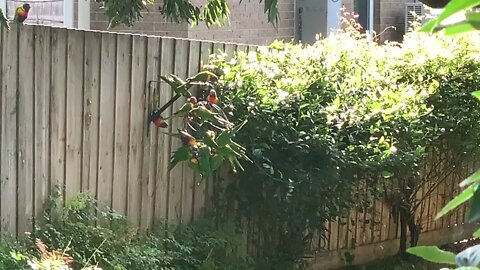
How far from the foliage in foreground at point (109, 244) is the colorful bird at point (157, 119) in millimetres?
653

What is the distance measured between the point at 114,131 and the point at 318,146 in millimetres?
1338

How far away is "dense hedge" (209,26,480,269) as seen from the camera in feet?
17.2

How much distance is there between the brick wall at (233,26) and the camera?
8.59 meters

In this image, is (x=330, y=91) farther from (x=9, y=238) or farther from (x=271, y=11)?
(x=9, y=238)

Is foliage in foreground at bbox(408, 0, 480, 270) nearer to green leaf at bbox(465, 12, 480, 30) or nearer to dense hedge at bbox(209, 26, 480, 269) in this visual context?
green leaf at bbox(465, 12, 480, 30)

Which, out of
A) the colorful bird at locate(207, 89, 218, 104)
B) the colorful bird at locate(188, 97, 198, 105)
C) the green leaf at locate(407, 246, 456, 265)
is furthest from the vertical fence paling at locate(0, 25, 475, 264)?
the green leaf at locate(407, 246, 456, 265)

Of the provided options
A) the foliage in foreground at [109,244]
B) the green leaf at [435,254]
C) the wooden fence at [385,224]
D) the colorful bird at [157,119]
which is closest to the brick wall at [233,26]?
the wooden fence at [385,224]

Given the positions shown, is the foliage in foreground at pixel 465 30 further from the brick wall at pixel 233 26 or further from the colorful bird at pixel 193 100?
the brick wall at pixel 233 26

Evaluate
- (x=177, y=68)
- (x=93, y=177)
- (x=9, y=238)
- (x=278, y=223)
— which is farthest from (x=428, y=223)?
A: (x=9, y=238)

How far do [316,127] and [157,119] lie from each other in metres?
1.07

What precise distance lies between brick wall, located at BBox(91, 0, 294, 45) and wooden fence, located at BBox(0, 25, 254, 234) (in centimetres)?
309

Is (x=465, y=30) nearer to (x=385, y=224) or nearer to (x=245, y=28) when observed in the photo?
(x=385, y=224)

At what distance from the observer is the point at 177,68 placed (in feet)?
17.3

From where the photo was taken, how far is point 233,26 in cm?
934
